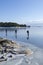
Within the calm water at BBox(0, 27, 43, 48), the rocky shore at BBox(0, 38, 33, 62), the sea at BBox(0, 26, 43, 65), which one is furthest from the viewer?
the calm water at BBox(0, 27, 43, 48)

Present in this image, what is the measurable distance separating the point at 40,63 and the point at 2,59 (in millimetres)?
1853

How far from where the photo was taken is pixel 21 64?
7016 mm

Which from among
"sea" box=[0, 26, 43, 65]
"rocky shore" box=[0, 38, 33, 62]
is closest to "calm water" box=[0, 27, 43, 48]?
"sea" box=[0, 26, 43, 65]

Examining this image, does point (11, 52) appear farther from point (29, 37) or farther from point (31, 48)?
point (29, 37)

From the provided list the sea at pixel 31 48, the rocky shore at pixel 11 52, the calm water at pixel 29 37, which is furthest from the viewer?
the calm water at pixel 29 37

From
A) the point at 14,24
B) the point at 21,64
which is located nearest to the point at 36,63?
the point at 21,64

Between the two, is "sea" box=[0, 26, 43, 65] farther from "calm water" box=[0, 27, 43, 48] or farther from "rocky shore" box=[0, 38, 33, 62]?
"rocky shore" box=[0, 38, 33, 62]

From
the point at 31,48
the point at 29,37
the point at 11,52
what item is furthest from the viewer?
the point at 29,37

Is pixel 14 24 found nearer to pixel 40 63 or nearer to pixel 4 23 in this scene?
pixel 4 23

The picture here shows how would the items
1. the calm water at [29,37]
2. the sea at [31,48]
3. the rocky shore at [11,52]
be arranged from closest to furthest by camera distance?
the sea at [31,48]
the rocky shore at [11,52]
the calm water at [29,37]

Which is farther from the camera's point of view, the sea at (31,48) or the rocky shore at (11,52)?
the rocky shore at (11,52)

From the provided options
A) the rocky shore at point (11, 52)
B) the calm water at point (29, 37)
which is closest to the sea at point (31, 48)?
the calm water at point (29, 37)

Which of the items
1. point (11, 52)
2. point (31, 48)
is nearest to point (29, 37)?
point (31, 48)

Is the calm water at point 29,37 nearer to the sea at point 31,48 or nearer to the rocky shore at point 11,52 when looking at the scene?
the sea at point 31,48
